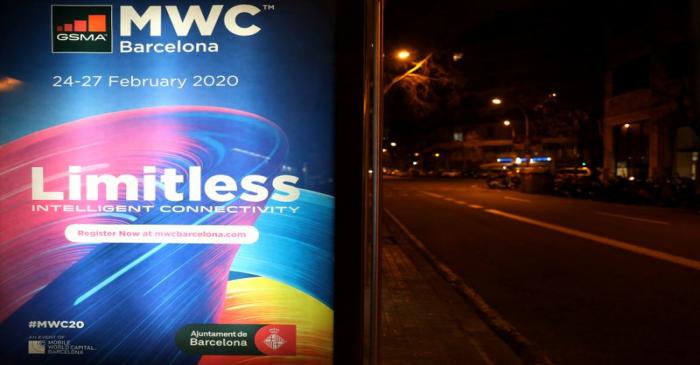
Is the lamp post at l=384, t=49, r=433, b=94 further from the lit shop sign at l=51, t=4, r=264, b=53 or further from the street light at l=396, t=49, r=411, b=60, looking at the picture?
the lit shop sign at l=51, t=4, r=264, b=53

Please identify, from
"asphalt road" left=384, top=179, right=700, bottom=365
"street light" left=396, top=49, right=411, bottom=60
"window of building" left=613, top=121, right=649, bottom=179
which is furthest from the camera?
"window of building" left=613, top=121, right=649, bottom=179

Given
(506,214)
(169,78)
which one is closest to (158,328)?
(169,78)

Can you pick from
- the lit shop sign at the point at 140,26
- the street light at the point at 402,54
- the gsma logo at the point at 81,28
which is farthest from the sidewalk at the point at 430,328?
the street light at the point at 402,54

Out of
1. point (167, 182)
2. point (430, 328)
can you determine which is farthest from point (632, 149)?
point (167, 182)

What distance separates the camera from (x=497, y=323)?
6656 mm

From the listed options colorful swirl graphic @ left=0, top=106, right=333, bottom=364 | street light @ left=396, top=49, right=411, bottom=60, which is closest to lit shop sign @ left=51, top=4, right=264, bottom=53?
colorful swirl graphic @ left=0, top=106, right=333, bottom=364

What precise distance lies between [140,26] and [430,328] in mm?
4375

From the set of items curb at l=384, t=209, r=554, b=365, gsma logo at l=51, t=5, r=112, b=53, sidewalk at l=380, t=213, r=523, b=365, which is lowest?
curb at l=384, t=209, r=554, b=365

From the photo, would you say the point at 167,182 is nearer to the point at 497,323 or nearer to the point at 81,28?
the point at 81,28

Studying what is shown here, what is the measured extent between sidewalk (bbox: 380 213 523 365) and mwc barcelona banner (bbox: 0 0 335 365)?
2351 millimetres

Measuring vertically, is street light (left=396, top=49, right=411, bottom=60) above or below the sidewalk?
above

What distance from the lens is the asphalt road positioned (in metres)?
5.93

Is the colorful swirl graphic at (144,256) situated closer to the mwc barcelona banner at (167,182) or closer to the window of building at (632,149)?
the mwc barcelona banner at (167,182)

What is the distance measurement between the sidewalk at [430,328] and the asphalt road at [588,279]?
0.53 meters
